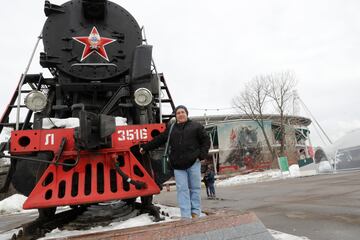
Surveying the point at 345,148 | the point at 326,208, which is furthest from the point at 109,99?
the point at 345,148

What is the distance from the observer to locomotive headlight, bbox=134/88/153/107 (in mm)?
4535

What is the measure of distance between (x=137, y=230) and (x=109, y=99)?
10.1 feet

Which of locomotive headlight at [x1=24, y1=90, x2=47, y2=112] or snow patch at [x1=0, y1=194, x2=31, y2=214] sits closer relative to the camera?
locomotive headlight at [x1=24, y1=90, x2=47, y2=112]

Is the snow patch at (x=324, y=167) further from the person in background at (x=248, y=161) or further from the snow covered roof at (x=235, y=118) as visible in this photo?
the snow covered roof at (x=235, y=118)

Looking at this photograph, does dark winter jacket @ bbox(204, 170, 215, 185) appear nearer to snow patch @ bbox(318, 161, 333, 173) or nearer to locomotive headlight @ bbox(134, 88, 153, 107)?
locomotive headlight @ bbox(134, 88, 153, 107)

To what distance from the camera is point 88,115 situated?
137 inches

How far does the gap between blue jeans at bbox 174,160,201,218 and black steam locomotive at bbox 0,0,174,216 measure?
13.3 inches

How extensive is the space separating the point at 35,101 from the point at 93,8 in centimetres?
207

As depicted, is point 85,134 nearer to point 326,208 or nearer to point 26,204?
point 26,204

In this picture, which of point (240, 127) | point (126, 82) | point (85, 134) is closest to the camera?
point (85, 134)

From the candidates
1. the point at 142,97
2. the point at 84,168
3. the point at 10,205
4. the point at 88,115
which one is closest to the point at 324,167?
the point at 10,205

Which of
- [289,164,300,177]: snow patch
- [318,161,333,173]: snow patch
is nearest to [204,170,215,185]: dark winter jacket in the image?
[289,164,300,177]: snow patch

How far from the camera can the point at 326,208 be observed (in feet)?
21.5

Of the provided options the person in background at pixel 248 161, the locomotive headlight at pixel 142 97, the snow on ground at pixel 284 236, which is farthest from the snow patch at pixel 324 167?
the locomotive headlight at pixel 142 97
